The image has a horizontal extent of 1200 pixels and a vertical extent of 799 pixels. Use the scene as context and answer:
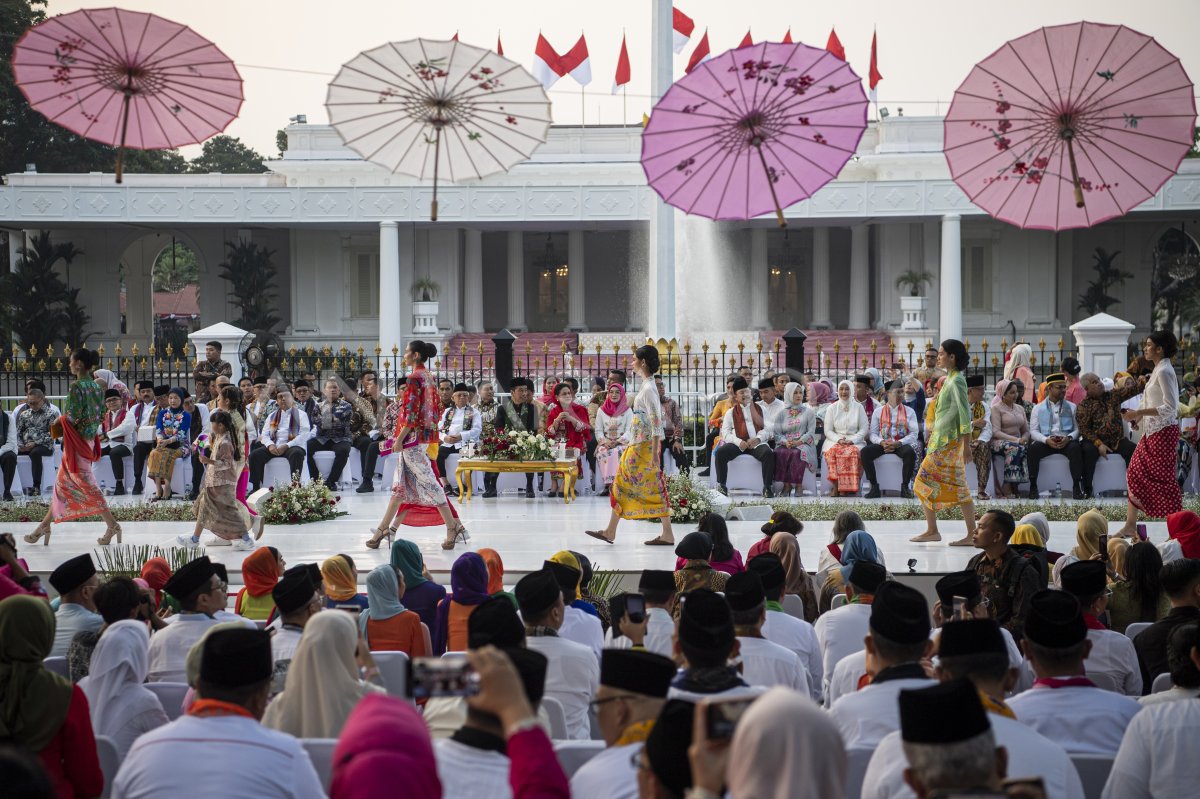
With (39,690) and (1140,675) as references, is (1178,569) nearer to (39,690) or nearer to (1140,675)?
(1140,675)

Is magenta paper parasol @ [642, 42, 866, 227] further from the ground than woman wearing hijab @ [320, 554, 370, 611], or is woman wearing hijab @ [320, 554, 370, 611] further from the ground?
magenta paper parasol @ [642, 42, 866, 227]

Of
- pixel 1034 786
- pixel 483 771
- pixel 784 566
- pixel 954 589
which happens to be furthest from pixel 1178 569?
pixel 483 771

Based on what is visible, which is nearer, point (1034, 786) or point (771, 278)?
point (1034, 786)

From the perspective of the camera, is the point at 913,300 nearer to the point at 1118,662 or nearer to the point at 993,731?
the point at 1118,662

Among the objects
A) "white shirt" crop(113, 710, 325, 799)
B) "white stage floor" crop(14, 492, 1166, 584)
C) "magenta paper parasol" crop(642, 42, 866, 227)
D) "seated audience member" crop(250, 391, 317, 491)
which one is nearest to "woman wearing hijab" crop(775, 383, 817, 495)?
"white stage floor" crop(14, 492, 1166, 584)

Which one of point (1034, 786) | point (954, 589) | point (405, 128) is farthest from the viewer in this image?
point (405, 128)

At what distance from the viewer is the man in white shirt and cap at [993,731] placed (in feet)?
10.6

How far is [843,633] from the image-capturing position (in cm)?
569

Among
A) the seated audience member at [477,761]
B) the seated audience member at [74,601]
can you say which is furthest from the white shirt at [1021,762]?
the seated audience member at [74,601]

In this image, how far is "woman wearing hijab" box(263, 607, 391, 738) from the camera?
155 inches

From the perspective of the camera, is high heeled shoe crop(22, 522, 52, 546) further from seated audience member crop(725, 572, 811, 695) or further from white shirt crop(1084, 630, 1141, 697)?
white shirt crop(1084, 630, 1141, 697)

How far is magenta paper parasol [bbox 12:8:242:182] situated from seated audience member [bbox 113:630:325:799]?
234 inches

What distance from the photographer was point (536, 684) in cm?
340

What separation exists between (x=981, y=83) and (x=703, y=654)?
6255 millimetres
